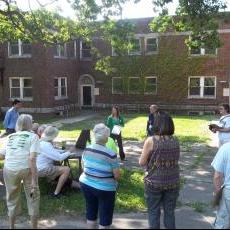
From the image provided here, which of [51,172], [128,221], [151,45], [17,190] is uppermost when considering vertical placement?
[151,45]

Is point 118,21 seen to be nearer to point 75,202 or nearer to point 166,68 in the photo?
point 75,202

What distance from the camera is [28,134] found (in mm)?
6375

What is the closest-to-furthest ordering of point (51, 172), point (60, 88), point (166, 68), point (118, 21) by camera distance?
point (51, 172) → point (118, 21) → point (60, 88) → point (166, 68)

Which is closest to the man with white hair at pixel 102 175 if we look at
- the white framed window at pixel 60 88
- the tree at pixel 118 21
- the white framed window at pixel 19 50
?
the tree at pixel 118 21

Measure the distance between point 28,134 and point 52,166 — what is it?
7.44 ft

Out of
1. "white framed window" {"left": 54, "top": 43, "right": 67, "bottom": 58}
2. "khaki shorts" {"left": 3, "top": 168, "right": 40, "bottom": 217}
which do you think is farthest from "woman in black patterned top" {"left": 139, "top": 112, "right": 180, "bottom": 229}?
"white framed window" {"left": 54, "top": 43, "right": 67, "bottom": 58}

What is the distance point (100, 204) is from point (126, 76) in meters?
27.8

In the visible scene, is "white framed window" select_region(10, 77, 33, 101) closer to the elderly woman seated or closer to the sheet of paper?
the sheet of paper

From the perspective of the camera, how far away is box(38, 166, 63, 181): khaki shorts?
27.6 ft

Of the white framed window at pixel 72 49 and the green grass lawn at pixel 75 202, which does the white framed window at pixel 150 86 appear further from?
the green grass lawn at pixel 75 202

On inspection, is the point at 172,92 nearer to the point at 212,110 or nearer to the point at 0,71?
the point at 212,110

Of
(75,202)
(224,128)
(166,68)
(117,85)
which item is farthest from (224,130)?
(117,85)

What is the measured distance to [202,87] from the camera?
103 ft

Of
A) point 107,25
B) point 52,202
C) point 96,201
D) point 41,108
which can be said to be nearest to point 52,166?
point 52,202
